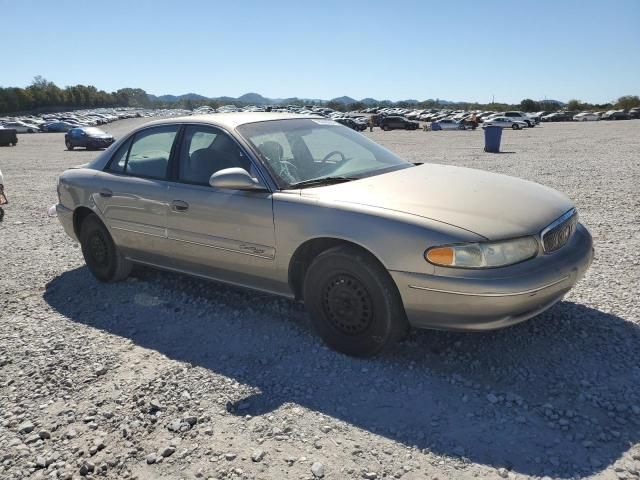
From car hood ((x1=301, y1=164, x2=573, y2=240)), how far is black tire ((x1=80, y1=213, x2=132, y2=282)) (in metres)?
2.30

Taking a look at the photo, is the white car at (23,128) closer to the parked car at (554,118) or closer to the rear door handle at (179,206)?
the parked car at (554,118)

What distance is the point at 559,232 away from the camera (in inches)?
132

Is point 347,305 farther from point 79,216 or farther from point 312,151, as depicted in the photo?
point 79,216

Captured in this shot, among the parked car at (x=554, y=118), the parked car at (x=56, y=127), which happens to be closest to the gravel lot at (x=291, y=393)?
the parked car at (x=56, y=127)

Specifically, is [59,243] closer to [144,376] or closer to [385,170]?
[144,376]

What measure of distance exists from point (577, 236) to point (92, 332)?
3586 mm

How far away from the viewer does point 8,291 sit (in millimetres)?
5078

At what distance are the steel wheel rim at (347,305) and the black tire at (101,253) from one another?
2.41 m

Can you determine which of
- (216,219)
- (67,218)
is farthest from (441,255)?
(67,218)

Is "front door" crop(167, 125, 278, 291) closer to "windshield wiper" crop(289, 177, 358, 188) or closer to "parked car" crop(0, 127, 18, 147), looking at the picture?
"windshield wiper" crop(289, 177, 358, 188)

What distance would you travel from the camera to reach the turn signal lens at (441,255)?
298 cm

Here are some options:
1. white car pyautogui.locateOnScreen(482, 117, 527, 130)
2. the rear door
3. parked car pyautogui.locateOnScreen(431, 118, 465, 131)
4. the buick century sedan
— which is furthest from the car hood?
parked car pyautogui.locateOnScreen(431, 118, 465, 131)

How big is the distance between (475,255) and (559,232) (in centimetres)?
75

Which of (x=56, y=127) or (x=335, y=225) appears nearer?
(x=335, y=225)
